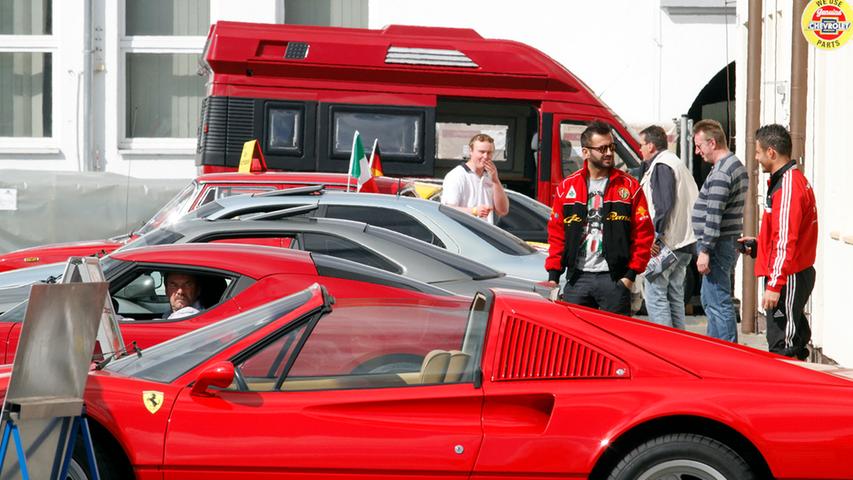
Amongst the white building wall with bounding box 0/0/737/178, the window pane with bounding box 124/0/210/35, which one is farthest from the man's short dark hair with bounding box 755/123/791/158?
the window pane with bounding box 124/0/210/35

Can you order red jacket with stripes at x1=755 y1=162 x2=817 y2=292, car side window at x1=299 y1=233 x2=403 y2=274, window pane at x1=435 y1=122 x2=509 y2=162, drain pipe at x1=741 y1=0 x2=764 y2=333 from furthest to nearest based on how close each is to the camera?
window pane at x1=435 y1=122 x2=509 y2=162
drain pipe at x1=741 y1=0 x2=764 y2=333
car side window at x1=299 y1=233 x2=403 y2=274
red jacket with stripes at x1=755 y1=162 x2=817 y2=292

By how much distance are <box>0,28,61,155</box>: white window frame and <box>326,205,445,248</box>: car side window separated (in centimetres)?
1458

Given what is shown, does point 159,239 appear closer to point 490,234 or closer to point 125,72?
point 490,234

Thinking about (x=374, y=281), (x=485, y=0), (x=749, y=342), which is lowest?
(x=749, y=342)

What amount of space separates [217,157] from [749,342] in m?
6.66

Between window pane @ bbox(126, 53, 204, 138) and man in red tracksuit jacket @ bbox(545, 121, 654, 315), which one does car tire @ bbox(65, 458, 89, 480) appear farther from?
window pane @ bbox(126, 53, 204, 138)

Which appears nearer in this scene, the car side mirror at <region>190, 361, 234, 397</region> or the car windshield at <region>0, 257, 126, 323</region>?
the car side mirror at <region>190, 361, 234, 397</region>

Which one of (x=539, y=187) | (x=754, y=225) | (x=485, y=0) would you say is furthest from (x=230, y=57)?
(x=485, y=0)

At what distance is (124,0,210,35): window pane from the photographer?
24.8m

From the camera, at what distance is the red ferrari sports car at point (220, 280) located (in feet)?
25.0

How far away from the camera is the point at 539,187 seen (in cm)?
1631

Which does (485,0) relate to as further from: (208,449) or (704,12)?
(208,449)

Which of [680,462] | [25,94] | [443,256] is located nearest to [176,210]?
[443,256]

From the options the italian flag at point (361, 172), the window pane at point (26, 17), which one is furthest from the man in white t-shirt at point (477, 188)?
the window pane at point (26, 17)
